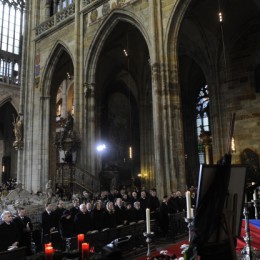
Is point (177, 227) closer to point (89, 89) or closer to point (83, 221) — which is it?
point (83, 221)

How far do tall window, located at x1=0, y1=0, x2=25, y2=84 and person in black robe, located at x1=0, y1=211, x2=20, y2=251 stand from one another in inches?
1035

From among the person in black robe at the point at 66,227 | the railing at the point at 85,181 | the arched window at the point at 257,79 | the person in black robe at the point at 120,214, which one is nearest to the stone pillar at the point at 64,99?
the railing at the point at 85,181

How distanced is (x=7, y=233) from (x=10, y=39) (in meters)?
28.8

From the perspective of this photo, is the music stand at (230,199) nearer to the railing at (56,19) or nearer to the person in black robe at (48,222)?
the person in black robe at (48,222)

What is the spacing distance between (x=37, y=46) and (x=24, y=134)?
596 centimetres

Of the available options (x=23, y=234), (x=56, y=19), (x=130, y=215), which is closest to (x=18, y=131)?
(x=56, y=19)

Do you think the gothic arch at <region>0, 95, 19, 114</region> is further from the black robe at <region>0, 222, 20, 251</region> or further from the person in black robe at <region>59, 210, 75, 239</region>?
the black robe at <region>0, 222, 20, 251</region>

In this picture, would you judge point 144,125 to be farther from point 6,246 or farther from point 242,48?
point 6,246

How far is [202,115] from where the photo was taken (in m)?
22.5

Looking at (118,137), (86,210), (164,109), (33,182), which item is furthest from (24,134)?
(86,210)

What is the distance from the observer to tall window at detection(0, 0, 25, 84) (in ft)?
97.0

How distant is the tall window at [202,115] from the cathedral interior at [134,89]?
0.26 feet

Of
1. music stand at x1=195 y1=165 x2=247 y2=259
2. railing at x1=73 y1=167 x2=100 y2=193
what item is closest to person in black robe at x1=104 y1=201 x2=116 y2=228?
music stand at x1=195 y1=165 x2=247 y2=259

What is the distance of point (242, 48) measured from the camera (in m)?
16.8
